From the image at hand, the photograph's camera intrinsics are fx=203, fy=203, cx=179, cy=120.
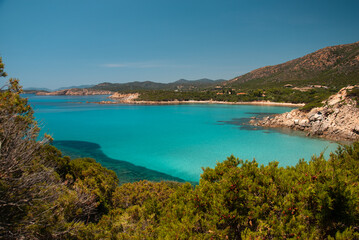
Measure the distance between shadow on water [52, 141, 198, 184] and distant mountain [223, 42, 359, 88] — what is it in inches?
2812

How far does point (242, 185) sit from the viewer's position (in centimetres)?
389

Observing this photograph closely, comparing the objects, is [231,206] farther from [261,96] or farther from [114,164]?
[261,96]

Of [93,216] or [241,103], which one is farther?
[241,103]

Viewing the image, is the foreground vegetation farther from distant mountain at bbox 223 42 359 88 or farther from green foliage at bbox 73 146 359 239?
distant mountain at bbox 223 42 359 88

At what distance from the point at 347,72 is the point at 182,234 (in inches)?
3664

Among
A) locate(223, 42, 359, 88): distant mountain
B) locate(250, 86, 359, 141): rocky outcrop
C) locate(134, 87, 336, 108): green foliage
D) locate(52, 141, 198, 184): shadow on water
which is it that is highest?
locate(223, 42, 359, 88): distant mountain

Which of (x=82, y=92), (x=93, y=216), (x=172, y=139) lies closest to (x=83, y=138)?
(x=172, y=139)

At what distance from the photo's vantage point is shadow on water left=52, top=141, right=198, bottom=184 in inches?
594

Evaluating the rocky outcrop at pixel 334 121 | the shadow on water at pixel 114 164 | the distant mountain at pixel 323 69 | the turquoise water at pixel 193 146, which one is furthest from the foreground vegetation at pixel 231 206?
the distant mountain at pixel 323 69

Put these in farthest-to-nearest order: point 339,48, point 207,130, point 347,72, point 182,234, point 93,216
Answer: point 339,48
point 347,72
point 207,130
point 93,216
point 182,234

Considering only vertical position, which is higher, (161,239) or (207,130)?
(161,239)

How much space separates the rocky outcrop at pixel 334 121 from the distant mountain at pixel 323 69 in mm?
44758

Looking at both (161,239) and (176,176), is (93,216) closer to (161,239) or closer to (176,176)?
(161,239)

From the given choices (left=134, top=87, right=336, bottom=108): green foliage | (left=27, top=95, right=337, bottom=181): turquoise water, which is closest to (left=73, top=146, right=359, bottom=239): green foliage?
(left=27, top=95, right=337, bottom=181): turquoise water
